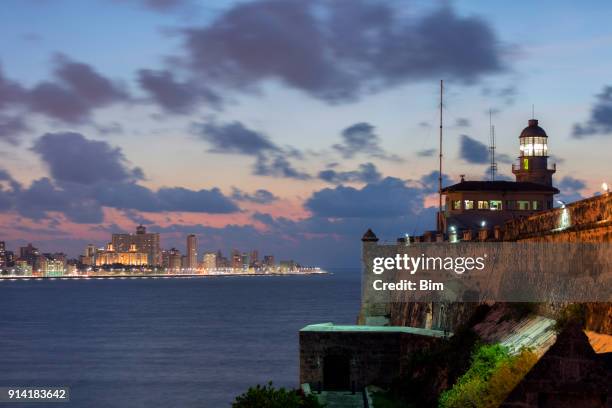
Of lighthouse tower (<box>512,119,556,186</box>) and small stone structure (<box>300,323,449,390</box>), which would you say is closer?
small stone structure (<box>300,323,449,390</box>)

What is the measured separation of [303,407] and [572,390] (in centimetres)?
1185

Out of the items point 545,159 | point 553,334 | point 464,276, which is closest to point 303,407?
point 553,334

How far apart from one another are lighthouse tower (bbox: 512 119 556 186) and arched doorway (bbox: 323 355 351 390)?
224 ft

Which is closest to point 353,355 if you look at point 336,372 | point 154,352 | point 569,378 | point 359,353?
point 359,353

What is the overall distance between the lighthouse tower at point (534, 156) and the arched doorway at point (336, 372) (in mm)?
68372

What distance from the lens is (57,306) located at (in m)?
188

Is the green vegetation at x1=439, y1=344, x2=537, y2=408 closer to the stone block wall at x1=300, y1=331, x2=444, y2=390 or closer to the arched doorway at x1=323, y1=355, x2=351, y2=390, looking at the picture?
the stone block wall at x1=300, y1=331, x2=444, y2=390

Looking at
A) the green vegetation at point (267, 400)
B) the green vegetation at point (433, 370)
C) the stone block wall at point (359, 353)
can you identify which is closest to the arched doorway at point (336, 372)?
the stone block wall at point (359, 353)

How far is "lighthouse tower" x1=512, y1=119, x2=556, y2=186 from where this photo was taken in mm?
109562

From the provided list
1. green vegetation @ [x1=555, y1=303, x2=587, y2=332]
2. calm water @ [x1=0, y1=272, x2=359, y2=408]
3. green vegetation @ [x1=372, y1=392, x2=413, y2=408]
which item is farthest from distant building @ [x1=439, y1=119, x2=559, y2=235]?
green vegetation @ [x1=555, y1=303, x2=587, y2=332]

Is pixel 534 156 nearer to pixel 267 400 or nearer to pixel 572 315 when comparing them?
pixel 572 315

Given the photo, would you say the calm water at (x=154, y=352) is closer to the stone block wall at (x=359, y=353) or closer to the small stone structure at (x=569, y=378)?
the stone block wall at (x=359, y=353)

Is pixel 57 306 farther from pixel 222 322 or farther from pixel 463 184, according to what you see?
pixel 463 184

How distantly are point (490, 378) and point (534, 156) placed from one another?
8630 cm
